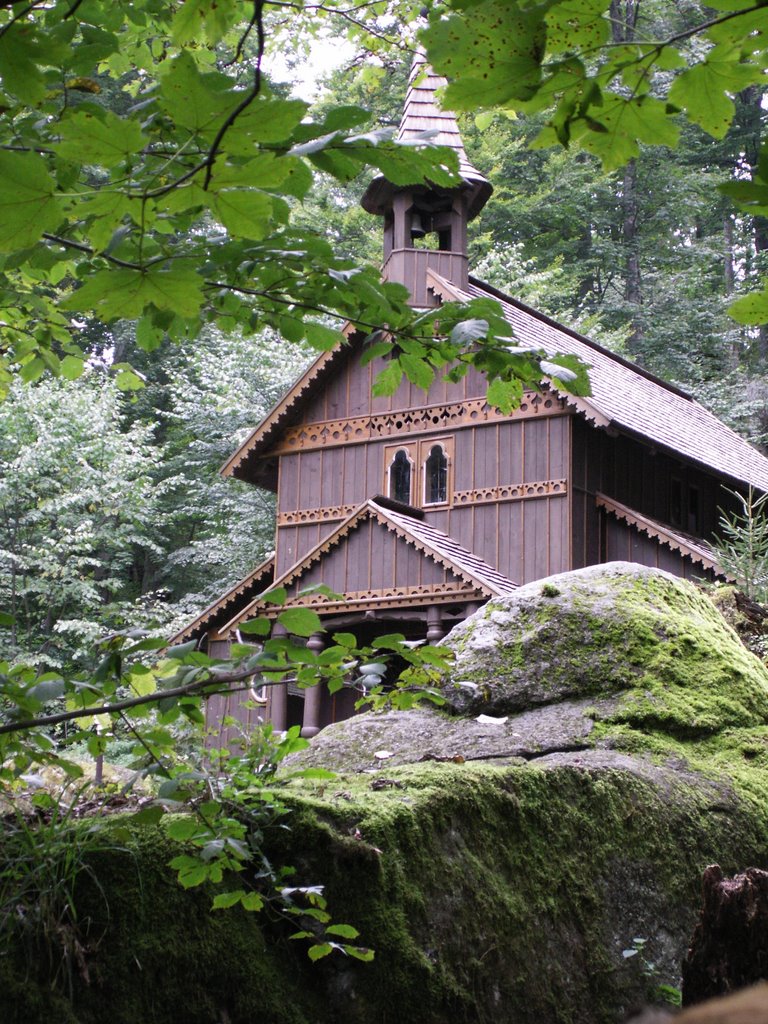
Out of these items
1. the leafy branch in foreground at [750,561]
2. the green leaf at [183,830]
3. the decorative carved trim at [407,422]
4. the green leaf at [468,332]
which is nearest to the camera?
the green leaf at [183,830]

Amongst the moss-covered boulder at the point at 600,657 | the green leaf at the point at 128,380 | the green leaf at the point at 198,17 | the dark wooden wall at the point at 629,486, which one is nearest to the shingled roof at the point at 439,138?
the dark wooden wall at the point at 629,486

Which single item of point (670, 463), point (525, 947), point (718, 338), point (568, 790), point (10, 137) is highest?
point (718, 338)

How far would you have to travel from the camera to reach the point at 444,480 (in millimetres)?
21094

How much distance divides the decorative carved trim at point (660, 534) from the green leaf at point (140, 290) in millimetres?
15789

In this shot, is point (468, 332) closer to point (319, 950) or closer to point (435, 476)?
point (319, 950)

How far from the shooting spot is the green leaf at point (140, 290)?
88.3 inches

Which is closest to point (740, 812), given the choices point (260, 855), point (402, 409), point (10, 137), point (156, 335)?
point (260, 855)

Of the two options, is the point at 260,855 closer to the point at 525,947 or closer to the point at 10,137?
the point at 525,947

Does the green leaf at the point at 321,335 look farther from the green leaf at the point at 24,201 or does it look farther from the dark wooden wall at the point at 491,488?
the dark wooden wall at the point at 491,488

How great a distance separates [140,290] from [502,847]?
2.61m

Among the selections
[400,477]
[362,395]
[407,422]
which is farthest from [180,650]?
[362,395]

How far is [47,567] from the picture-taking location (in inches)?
1174

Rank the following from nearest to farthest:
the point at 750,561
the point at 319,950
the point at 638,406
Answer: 1. the point at 319,950
2. the point at 750,561
3. the point at 638,406

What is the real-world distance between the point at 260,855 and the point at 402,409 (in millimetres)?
18606
